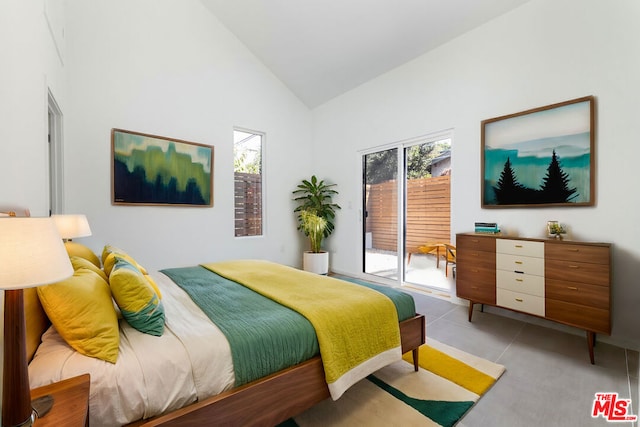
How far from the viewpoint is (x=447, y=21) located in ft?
10.7

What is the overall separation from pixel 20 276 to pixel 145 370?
61cm

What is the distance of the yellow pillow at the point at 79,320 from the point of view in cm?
108

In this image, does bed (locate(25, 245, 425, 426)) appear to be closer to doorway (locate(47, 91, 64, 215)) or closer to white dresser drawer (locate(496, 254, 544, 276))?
white dresser drawer (locate(496, 254, 544, 276))

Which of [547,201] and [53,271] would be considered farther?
[547,201]

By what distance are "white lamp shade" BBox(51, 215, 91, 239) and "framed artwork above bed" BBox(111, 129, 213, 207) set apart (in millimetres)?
1356

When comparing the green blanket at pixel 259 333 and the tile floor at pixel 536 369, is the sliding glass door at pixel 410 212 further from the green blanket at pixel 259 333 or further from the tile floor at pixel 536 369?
the green blanket at pixel 259 333

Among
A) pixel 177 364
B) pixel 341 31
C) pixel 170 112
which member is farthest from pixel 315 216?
pixel 177 364

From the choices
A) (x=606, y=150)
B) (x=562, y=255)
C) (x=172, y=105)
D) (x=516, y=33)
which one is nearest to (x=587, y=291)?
(x=562, y=255)

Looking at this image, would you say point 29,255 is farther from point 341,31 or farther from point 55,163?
point 341,31

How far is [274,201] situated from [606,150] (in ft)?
13.4

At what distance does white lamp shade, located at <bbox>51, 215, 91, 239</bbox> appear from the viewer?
2.12m

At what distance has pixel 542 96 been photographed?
2789 millimetres

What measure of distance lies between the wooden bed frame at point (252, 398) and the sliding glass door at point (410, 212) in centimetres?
278

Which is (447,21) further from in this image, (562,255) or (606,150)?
(562,255)
